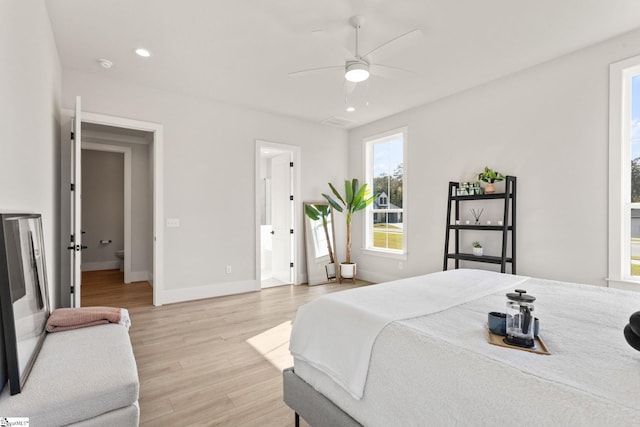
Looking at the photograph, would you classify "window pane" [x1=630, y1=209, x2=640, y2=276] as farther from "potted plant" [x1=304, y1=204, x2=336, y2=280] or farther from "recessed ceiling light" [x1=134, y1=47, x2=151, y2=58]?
"recessed ceiling light" [x1=134, y1=47, x2=151, y2=58]

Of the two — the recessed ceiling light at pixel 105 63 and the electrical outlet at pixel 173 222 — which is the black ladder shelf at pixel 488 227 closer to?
the electrical outlet at pixel 173 222

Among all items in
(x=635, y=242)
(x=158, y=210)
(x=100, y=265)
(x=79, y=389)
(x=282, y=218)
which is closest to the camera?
(x=79, y=389)

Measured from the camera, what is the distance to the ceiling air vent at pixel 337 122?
214 inches

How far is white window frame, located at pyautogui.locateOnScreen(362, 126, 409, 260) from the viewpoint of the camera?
5.02 metres

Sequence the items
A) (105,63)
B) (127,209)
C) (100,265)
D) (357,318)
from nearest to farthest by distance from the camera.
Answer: (357,318)
(105,63)
(127,209)
(100,265)

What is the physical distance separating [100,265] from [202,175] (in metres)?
4.29

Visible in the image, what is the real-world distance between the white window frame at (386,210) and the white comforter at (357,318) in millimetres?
2899

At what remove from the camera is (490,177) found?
378cm

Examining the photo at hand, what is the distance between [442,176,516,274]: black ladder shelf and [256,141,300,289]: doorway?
2.47 metres

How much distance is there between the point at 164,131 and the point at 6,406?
3681mm

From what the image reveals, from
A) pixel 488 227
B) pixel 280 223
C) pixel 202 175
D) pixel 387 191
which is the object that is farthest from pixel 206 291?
pixel 488 227

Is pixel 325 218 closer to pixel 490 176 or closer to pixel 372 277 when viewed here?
pixel 372 277

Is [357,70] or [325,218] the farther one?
[325,218]

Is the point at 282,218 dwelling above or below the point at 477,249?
above
